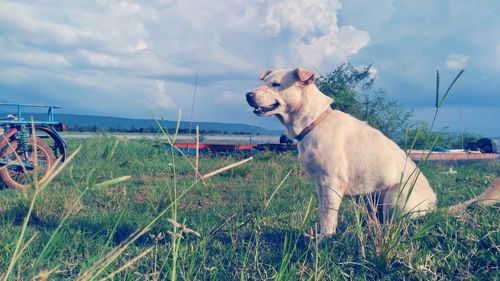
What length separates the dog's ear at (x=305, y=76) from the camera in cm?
425

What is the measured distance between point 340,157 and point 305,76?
3.09 ft

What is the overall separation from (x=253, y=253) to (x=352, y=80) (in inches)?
437

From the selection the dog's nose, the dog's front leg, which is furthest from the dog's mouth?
the dog's front leg

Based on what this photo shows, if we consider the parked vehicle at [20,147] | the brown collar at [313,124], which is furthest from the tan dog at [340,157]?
the parked vehicle at [20,147]

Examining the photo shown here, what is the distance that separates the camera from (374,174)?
3.89 meters

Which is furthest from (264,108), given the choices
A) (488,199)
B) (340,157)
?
(488,199)

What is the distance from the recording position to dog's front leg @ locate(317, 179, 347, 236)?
3668 mm

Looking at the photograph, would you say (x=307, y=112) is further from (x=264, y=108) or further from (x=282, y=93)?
(x=264, y=108)

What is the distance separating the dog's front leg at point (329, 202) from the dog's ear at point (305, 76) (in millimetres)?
1084

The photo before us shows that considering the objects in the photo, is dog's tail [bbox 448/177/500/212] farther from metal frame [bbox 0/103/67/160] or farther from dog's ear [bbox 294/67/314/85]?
metal frame [bbox 0/103/67/160]

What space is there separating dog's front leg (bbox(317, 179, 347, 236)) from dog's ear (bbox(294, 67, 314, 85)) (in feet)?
3.55

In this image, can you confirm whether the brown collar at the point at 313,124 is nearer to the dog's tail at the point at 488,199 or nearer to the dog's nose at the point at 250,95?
the dog's nose at the point at 250,95

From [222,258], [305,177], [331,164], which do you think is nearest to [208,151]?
[305,177]

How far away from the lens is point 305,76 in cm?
425
